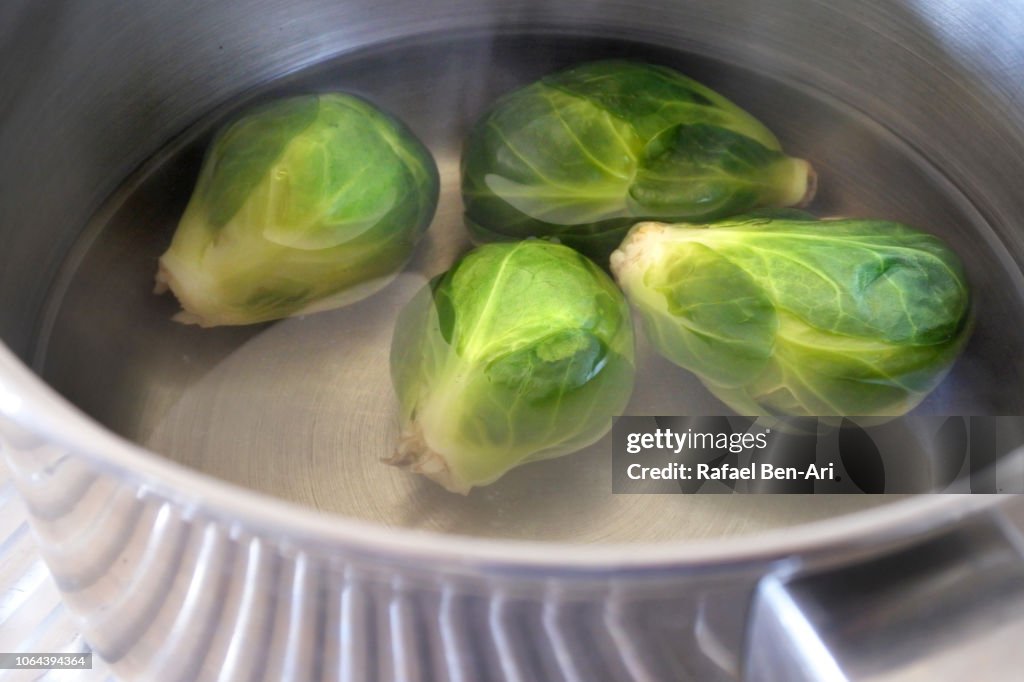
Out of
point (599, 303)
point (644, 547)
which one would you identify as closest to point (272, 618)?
point (644, 547)

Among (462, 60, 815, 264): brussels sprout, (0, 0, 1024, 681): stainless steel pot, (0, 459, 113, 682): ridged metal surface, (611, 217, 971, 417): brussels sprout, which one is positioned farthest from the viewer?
(462, 60, 815, 264): brussels sprout

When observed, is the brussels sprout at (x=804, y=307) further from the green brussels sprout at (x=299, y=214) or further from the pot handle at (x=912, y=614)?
the pot handle at (x=912, y=614)

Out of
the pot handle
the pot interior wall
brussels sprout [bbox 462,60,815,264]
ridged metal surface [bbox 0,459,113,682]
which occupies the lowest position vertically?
ridged metal surface [bbox 0,459,113,682]

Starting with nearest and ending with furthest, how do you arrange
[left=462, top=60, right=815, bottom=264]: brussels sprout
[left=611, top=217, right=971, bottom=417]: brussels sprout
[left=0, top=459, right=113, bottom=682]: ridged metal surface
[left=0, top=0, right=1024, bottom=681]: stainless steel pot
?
[left=0, top=0, right=1024, bottom=681]: stainless steel pot
[left=0, top=459, right=113, bottom=682]: ridged metal surface
[left=611, top=217, right=971, bottom=417]: brussels sprout
[left=462, top=60, right=815, bottom=264]: brussels sprout

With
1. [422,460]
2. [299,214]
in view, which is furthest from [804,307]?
[299,214]

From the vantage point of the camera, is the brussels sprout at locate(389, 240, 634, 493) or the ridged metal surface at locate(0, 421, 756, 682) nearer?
the ridged metal surface at locate(0, 421, 756, 682)

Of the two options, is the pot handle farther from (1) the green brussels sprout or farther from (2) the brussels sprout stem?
(1) the green brussels sprout

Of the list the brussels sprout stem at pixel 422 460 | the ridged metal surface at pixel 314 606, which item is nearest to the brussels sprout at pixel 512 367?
the brussels sprout stem at pixel 422 460

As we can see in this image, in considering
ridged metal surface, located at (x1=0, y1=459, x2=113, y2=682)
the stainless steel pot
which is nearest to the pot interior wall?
the stainless steel pot
